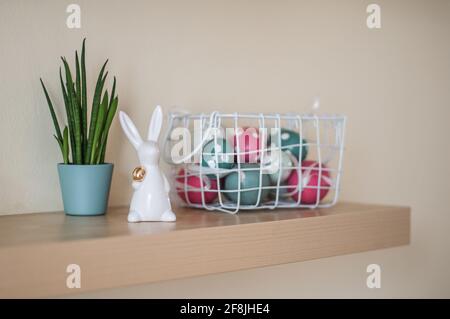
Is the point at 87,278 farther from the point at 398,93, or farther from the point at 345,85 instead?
the point at 398,93

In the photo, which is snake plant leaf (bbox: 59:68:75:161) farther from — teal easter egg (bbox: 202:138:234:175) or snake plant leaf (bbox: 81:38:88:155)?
teal easter egg (bbox: 202:138:234:175)

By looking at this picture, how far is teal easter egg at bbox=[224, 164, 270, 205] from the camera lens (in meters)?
0.92

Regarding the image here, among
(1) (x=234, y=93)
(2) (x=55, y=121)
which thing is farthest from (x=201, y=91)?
(2) (x=55, y=121)

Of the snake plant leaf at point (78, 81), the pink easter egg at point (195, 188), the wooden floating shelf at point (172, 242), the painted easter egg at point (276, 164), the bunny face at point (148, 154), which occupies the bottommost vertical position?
the wooden floating shelf at point (172, 242)

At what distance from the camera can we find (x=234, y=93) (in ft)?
3.77

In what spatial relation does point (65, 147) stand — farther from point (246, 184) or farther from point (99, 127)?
point (246, 184)

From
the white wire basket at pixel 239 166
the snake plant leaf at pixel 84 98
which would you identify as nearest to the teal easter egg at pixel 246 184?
the white wire basket at pixel 239 166

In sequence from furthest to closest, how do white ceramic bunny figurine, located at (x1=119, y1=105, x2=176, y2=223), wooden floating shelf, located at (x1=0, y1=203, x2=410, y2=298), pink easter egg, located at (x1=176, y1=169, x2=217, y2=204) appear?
pink easter egg, located at (x1=176, y1=169, x2=217, y2=204), white ceramic bunny figurine, located at (x1=119, y1=105, x2=176, y2=223), wooden floating shelf, located at (x1=0, y1=203, x2=410, y2=298)

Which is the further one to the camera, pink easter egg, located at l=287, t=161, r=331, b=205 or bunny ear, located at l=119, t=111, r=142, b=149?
pink easter egg, located at l=287, t=161, r=331, b=205

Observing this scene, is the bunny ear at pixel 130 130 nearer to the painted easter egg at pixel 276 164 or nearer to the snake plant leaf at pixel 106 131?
the snake plant leaf at pixel 106 131

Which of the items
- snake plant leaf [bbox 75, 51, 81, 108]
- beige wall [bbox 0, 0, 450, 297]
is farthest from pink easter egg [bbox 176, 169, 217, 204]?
snake plant leaf [bbox 75, 51, 81, 108]

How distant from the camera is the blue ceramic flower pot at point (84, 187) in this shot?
0.87 metres

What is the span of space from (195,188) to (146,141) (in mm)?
126

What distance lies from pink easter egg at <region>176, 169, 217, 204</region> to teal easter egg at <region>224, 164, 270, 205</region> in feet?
0.09
